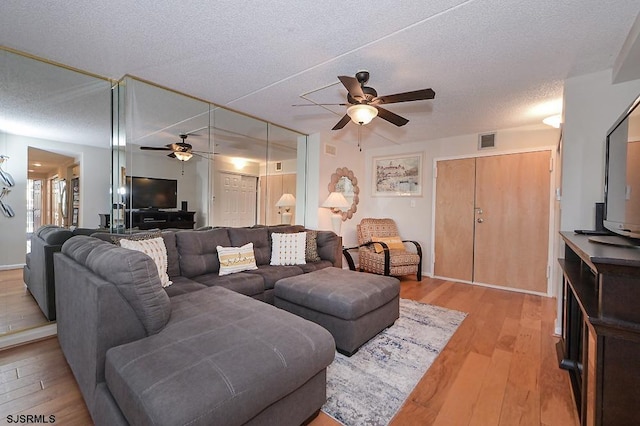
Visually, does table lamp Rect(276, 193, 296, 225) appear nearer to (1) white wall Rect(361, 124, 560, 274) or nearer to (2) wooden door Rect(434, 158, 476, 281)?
(1) white wall Rect(361, 124, 560, 274)

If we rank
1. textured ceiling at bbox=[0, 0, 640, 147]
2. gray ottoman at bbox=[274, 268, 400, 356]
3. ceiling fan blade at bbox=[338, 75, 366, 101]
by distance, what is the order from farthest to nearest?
gray ottoman at bbox=[274, 268, 400, 356] < ceiling fan blade at bbox=[338, 75, 366, 101] < textured ceiling at bbox=[0, 0, 640, 147]

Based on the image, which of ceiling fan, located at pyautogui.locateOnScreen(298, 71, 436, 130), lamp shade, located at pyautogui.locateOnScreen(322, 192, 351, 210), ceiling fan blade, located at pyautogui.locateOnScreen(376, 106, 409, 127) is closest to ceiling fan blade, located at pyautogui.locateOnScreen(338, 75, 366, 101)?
ceiling fan, located at pyautogui.locateOnScreen(298, 71, 436, 130)

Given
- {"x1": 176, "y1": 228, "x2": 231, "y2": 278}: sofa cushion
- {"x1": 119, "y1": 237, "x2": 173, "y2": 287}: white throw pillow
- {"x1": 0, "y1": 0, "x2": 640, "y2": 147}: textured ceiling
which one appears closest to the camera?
{"x1": 0, "y1": 0, "x2": 640, "y2": 147}: textured ceiling

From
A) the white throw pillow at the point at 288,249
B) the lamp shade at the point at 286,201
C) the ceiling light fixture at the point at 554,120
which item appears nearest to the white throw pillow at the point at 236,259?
the white throw pillow at the point at 288,249

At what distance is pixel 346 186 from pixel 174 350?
4.10 m

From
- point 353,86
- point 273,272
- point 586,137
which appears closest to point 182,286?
point 273,272

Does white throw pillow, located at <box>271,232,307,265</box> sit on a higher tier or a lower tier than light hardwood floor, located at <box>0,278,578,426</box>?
higher

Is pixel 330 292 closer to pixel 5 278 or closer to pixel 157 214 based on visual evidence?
pixel 157 214

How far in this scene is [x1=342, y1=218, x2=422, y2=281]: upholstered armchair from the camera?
13.5 feet

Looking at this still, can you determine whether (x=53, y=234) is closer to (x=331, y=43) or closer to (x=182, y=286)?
(x=182, y=286)

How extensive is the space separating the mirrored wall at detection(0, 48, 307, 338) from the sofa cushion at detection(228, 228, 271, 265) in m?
0.52

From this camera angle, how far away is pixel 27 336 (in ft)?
→ 7.45

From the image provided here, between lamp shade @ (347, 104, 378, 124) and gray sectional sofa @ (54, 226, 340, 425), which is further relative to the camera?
lamp shade @ (347, 104, 378, 124)

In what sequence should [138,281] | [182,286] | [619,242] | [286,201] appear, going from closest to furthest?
[138,281], [619,242], [182,286], [286,201]
